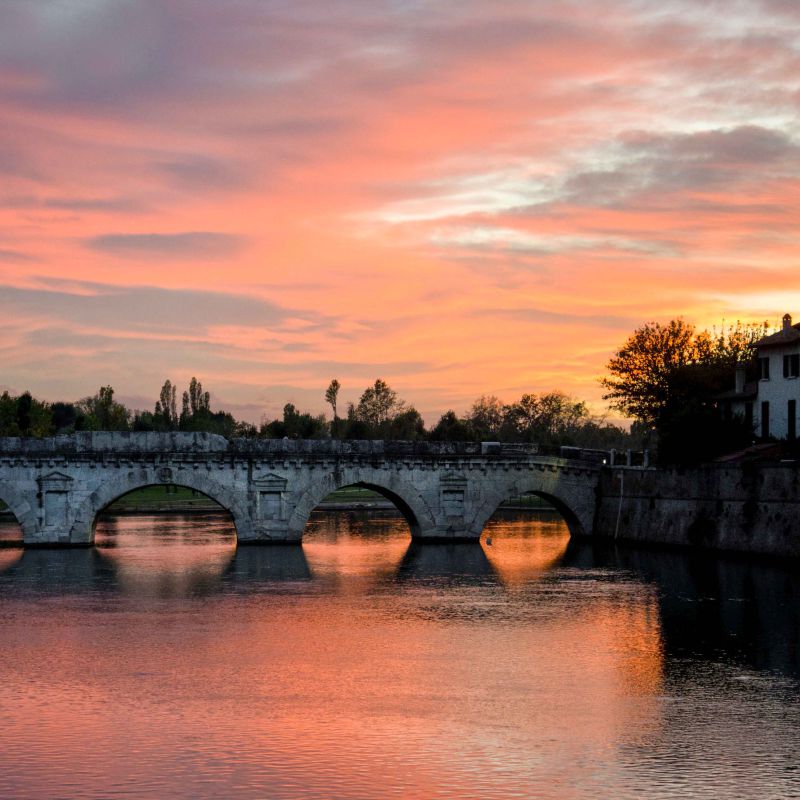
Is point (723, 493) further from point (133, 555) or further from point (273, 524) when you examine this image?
point (133, 555)

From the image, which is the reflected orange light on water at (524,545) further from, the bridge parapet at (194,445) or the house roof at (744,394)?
the house roof at (744,394)

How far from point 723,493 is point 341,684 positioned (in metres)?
44.9

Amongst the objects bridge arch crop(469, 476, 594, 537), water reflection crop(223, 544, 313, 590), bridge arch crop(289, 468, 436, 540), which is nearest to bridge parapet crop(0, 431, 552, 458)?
bridge arch crop(289, 468, 436, 540)

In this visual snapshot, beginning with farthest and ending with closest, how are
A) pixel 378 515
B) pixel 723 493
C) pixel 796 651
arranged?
pixel 378 515
pixel 723 493
pixel 796 651

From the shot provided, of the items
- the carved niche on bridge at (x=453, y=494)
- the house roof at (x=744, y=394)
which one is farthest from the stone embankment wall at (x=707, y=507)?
the house roof at (x=744, y=394)

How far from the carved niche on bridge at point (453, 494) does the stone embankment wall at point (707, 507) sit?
423 inches

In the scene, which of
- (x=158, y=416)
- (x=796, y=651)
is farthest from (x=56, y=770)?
(x=158, y=416)

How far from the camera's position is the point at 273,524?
282ft

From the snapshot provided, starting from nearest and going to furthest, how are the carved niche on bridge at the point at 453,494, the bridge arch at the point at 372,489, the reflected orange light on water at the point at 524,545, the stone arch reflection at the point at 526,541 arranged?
the reflected orange light on water at the point at 524,545, the stone arch reflection at the point at 526,541, the bridge arch at the point at 372,489, the carved niche on bridge at the point at 453,494

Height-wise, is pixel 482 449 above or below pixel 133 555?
above

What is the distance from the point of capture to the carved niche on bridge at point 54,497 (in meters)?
83.2

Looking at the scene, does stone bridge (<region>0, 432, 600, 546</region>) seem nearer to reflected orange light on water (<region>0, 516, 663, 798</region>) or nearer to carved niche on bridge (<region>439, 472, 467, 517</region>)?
carved niche on bridge (<region>439, 472, 467, 517</region>)

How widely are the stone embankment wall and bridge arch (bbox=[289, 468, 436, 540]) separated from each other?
13326 millimetres

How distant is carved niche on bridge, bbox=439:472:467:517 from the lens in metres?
88.6
